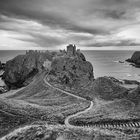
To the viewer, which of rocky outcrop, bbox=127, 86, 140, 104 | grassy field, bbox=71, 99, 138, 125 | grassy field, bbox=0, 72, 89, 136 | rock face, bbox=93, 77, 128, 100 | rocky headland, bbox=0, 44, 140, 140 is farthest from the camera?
rock face, bbox=93, 77, 128, 100

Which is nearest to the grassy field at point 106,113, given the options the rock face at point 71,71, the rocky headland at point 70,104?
the rocky headland at point 70,104

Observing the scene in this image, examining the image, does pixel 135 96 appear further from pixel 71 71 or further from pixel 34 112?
pixel 71 71

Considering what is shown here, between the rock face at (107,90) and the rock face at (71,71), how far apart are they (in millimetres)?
17012

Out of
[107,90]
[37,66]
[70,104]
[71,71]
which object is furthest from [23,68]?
[70,104]

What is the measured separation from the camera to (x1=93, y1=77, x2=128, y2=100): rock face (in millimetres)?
63550

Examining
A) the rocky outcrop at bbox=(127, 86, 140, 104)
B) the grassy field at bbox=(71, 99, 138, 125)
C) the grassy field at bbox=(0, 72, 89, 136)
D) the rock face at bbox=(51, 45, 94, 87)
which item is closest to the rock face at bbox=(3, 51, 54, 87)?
the rock face at bbox=(51, 45, 94, 87)

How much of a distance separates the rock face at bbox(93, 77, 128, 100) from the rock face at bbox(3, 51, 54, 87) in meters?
50.8

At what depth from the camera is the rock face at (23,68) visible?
384 feet

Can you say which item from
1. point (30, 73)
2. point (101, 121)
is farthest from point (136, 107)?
point (30, 73)

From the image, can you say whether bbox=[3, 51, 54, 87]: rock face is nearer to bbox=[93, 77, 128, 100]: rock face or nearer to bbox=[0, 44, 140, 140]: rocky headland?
bbox=[0, 44, 140, 140]: rocky headland

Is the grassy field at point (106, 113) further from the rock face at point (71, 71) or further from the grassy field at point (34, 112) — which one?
the rock face at point (71, 71)

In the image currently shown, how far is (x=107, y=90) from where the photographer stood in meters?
68.2

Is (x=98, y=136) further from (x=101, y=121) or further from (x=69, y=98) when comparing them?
(x=69, y=98)

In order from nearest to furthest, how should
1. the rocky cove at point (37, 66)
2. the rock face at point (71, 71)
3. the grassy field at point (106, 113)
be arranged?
the grassy field at point (106, 113)
the rock face at point (71, 71)
the rocky cove at point (37, 66)
